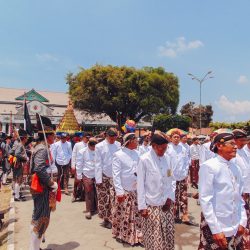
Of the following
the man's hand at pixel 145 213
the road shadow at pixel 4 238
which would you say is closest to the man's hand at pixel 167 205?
the man's hand at pixel 145 213

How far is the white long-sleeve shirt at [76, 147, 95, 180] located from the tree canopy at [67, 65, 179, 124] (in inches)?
1090

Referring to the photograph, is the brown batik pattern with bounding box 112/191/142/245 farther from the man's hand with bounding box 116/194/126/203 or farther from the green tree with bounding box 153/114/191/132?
the green tree with bounding box 153/114/191/132

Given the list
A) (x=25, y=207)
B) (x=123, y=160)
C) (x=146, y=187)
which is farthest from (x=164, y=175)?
(x=25, y=207)

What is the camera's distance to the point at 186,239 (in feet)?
19.4

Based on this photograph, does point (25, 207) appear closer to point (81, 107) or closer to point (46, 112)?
point (81, 107)

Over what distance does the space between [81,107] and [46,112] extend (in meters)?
11.2

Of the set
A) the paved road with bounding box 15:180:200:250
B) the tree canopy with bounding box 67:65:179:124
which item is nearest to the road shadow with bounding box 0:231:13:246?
the paved road with bounding box 15:180:200:250

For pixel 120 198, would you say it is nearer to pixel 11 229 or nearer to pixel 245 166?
pixel 245 166

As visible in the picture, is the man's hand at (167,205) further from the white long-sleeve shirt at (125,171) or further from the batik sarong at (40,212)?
the batik sarong at (40,212)

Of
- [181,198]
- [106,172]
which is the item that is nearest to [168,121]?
[181,198]

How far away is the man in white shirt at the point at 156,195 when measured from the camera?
394 centimetres

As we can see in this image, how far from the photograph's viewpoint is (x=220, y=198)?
3248 millimetres

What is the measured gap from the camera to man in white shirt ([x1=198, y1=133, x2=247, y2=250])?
3.21 m

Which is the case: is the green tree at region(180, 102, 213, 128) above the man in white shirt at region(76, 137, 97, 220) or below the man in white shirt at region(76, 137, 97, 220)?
above
